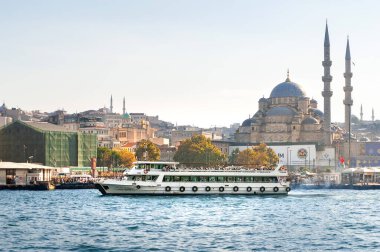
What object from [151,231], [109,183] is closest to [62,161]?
[109,183]

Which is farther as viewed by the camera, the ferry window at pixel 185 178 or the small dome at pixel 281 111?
the small dome at pixel 281 111

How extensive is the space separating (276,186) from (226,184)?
16.0 feet

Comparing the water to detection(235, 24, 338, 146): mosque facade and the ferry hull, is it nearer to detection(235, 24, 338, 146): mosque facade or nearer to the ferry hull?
the ferry hull

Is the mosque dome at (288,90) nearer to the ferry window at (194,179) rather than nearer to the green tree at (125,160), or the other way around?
the green tree at (125,160)

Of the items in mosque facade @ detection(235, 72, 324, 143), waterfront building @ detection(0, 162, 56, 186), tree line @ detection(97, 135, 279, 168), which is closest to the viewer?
waterfront building @ detection(0, 162, 56, 186)

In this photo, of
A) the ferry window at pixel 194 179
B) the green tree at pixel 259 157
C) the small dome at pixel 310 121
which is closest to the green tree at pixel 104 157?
the green tree at pixel 259 157

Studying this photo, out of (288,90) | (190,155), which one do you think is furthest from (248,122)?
(190,155)

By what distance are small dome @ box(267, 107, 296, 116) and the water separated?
99934mm

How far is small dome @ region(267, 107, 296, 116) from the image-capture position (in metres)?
172

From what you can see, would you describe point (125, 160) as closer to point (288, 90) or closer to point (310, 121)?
point (310, 121)

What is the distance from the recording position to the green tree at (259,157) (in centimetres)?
14131

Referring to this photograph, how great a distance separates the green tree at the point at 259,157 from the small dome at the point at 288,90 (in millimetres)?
25531

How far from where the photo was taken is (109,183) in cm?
7612

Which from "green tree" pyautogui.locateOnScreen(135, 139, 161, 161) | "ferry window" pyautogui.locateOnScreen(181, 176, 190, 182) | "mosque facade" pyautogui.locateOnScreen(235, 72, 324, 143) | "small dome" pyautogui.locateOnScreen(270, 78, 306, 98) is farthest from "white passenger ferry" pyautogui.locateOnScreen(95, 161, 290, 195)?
"small dome" pyautogui.locateOnScreen(270, 78, 306, 98)
